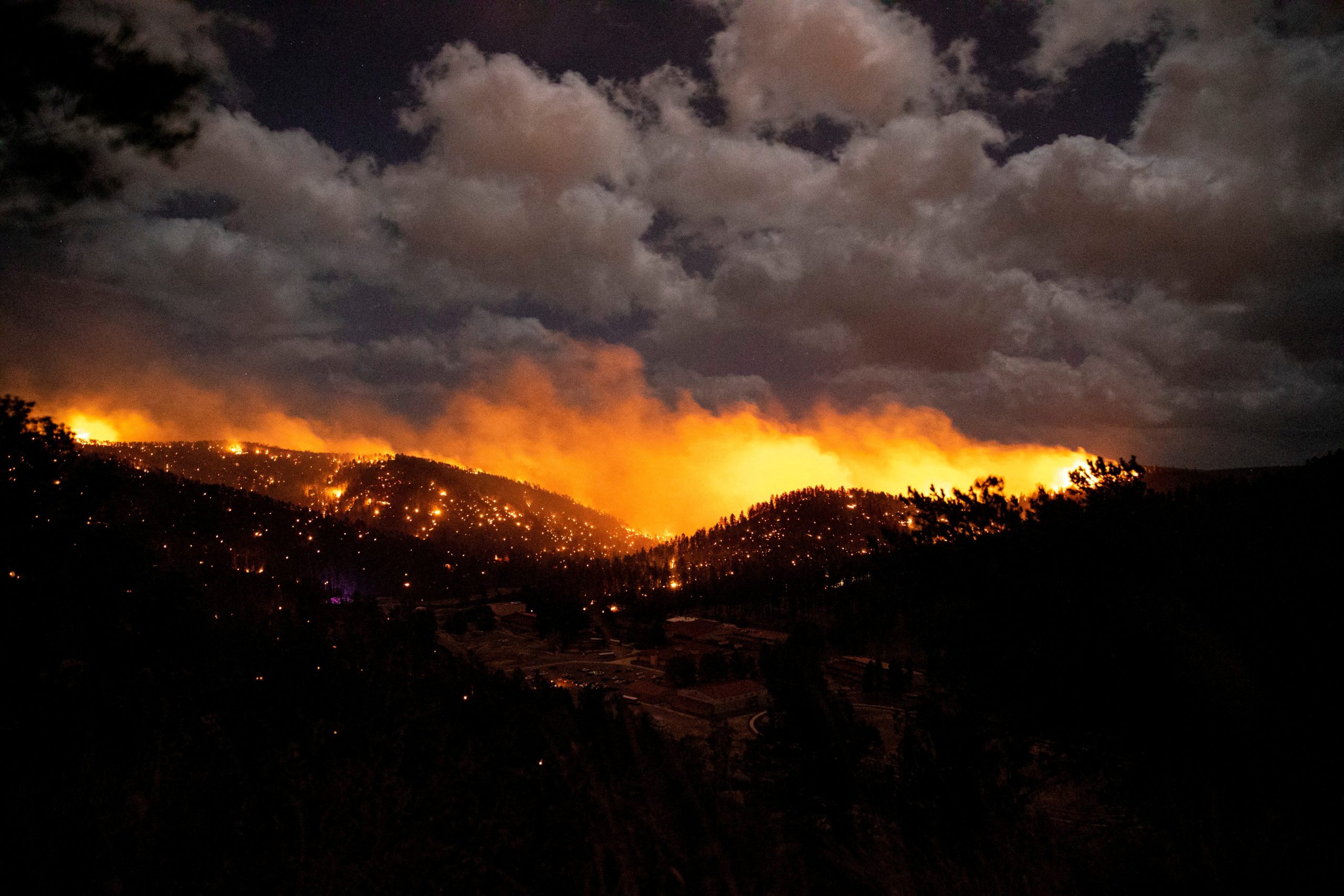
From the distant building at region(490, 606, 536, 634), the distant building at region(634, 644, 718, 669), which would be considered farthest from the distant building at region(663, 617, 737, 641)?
the distant building at region(490, 606, 536, 634)

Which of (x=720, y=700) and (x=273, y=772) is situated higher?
(x=273, y=772)

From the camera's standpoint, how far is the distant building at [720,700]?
176 feet

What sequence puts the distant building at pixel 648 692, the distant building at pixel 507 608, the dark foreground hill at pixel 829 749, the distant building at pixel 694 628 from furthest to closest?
the distant building at pixel 507 608 → the distant building at pixel 694 628 → the distant building at pixel 648 692 → the dark foreground hill at pixel 829 749

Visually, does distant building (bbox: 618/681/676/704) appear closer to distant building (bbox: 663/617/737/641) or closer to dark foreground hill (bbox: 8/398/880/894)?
dark foreground hill (bbox: 8/398/880/894)

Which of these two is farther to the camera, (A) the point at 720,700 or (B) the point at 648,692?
(B) the point at 648,692

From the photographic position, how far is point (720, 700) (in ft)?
180

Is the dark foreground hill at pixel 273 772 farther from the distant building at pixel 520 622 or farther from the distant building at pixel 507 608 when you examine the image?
the distant building at pixel 507 608

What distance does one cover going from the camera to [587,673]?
70.2m

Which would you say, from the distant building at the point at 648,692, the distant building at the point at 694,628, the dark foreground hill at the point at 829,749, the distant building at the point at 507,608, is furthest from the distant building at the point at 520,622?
the dark foreground hill at the point at 829,749

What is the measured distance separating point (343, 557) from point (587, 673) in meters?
123

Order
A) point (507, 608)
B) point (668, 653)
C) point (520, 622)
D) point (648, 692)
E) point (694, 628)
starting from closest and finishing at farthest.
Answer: point (648, 692), point (668, 653), point (694, 628), point (520, 622), point (507, 608)

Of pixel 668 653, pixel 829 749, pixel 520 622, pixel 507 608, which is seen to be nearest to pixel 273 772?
pixel 829 749

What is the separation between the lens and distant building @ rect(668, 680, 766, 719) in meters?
53.5

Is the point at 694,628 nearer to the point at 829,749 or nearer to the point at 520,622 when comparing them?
the point at 520,622
